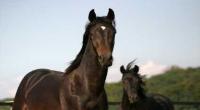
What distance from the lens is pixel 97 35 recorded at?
5.37 meters

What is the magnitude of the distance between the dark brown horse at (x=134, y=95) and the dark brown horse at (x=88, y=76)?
4290mm

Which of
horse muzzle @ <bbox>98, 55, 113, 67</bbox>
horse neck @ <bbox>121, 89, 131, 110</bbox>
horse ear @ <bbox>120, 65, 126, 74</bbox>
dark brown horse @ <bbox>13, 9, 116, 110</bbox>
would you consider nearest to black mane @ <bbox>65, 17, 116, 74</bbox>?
dark brown horse @ <bbox>13, 9, 116, 110</bbox>

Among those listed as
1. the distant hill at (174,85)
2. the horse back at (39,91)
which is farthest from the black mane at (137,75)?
the distant hill at (174,85)

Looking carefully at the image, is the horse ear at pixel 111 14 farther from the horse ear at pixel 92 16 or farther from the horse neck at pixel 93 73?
the horse neck at pixel 93 73

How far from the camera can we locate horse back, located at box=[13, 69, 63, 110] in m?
5.93

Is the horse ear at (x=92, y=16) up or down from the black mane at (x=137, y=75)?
up

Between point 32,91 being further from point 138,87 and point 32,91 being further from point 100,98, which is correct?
point 138,87

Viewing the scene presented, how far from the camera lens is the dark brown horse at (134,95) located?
10.2m

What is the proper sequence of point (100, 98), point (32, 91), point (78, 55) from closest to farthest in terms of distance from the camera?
1. point (100, 98)
2. point (78, 55)
3. point (32, 91)

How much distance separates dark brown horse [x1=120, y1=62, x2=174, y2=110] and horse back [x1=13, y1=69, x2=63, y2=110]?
3.34m

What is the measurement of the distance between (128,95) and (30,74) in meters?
3.32

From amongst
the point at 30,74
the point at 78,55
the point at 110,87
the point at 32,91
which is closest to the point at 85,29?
the point at 78,55

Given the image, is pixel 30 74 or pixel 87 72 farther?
pixel 30 74

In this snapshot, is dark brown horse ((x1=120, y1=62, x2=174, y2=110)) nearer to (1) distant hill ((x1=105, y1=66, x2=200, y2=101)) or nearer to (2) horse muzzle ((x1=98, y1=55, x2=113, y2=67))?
(2) horse muzzle ((x1=98, y1=55, x2=113, y2=67))
